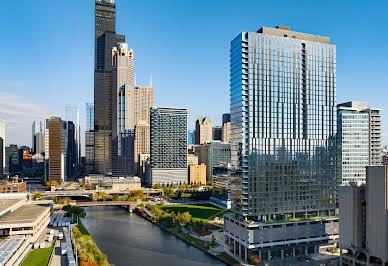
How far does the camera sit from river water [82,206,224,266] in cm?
7897

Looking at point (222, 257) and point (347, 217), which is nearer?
point (347, 217)

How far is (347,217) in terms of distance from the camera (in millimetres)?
70438

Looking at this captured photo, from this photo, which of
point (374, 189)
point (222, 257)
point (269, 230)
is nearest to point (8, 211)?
point (222, 257)

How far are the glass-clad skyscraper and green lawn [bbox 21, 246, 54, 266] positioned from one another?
44170mm

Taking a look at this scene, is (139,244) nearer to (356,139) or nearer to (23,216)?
(23,216)

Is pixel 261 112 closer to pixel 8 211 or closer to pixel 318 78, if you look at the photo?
pixel 318 78

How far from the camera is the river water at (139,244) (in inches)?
3109

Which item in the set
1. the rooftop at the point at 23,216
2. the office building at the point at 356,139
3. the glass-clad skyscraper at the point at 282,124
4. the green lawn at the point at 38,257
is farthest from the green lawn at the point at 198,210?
the green lawn at the point at 38,257

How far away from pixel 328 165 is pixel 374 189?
23010 mm

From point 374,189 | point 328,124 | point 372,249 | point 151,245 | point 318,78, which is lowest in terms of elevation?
point 151,245

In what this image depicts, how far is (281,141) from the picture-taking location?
270 feet

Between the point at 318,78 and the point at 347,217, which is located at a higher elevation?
the point at 318,78

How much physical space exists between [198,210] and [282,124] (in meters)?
68.6

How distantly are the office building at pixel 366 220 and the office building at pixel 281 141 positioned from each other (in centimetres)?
1303
